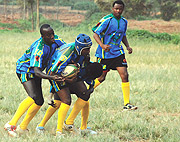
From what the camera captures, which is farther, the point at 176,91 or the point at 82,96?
the point at 176,91

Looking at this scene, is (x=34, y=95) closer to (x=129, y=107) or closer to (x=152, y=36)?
(x=129, y=107)

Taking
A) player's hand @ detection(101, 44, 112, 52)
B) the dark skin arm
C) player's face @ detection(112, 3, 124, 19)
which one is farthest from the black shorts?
the dark skin arm

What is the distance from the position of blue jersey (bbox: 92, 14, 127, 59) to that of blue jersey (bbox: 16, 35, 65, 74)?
6.93 ft

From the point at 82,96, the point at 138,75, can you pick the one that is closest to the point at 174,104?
the point at 82,96

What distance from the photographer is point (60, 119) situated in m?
5.32

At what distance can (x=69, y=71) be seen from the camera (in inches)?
197

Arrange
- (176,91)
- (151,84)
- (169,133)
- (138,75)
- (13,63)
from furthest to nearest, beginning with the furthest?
(13,63) < (138,75) < (151,84) < (176,91) < (169,133)

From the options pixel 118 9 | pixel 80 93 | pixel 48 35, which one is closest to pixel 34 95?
pixel 80 93

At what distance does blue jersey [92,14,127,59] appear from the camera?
7.40m

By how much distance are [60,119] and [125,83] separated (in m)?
2.42

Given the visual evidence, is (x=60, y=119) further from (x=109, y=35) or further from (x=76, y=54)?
(x=109, y=35)

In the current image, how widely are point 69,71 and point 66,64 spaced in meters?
0.12

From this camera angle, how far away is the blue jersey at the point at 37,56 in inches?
201

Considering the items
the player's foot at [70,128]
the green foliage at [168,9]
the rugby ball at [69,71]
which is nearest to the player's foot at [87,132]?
the player's foot at [70,128]
